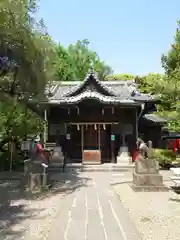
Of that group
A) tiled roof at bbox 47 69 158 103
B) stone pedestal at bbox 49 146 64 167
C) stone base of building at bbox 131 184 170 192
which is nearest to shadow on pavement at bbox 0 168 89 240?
stone base of building at bbox 131 184 170 192

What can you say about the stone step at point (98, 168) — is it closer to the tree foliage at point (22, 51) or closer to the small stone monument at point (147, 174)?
the small stone monument at point (147, 174)

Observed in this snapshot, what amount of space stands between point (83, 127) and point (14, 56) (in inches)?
422

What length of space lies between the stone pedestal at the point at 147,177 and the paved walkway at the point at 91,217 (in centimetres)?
107

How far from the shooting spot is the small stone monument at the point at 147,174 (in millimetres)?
11828

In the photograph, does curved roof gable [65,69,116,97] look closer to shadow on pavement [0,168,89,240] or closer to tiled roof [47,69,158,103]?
tiled roof [47,69,158,103]

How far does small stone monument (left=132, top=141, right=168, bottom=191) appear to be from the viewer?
11828mm

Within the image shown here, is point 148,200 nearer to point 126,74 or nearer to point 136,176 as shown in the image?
point 136,176

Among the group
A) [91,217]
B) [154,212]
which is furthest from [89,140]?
[91,217]

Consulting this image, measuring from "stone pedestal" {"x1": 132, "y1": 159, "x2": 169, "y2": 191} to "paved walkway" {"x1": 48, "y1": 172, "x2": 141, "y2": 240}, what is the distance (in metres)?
1.07

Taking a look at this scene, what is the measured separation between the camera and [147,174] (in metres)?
12.1

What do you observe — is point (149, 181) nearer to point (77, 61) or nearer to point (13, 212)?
point (13, 212)

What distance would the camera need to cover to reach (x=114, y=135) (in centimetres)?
2100

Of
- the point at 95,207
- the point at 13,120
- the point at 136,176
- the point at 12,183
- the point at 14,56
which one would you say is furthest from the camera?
the point at 13,120

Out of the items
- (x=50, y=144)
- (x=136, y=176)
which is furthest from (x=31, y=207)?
(x=50, y=144)
